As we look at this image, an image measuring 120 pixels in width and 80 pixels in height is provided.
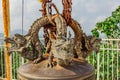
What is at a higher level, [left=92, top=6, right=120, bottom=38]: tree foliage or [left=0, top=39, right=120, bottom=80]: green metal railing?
[left=92, top=6, right=120, bottom=38]: tree foliage

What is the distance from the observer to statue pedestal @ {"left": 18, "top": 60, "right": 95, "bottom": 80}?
1733 mm

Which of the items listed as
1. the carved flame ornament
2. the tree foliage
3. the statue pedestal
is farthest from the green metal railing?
the statue pedestal

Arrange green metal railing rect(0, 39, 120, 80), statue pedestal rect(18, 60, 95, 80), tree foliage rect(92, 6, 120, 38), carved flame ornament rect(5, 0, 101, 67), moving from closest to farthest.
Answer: statue pedestal rect(18, 60, 95, 80) < carved flame ornament rect(5, 0, 101, 67) < green metal railing rect(0, 39, 120, 80) < tree foliage rect(92, 6, 120, 38)

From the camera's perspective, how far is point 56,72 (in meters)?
1.76

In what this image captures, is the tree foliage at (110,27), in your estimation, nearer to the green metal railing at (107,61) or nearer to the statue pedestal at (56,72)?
the green metal railing at (107,61)

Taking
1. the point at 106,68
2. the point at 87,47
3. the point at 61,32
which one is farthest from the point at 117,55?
the point at 61,32

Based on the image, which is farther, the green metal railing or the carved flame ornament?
the green metal railing

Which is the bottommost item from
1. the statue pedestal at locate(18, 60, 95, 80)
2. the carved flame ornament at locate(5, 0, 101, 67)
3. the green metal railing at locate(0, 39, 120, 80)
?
the green metal railing at locate(0, 39, 120, 80)

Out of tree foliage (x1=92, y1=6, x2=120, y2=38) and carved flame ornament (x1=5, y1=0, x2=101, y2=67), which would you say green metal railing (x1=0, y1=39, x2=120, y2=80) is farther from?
carved flame ornament (x1=5, y1=0, x2=101, y2=67)

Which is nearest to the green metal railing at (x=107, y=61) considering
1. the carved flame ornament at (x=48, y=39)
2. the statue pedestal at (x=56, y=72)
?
the carved flame ornament at (x=48, y=39)

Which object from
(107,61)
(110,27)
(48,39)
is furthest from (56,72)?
(110,27)

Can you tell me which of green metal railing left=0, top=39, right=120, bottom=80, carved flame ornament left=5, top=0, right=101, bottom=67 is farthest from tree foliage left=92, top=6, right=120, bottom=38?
carved flame ornament left=5, top=0, right=101, bottom=67

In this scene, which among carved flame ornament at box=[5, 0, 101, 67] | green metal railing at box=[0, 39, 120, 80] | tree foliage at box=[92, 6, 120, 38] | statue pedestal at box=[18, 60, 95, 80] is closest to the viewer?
statue pedestal at box=[18, 60, 95, 80]

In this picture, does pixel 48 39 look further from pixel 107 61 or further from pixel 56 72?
pixel 107 61
